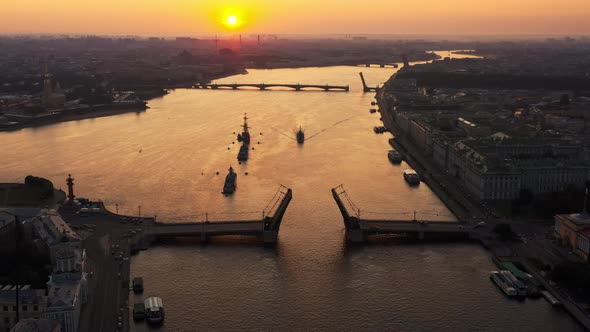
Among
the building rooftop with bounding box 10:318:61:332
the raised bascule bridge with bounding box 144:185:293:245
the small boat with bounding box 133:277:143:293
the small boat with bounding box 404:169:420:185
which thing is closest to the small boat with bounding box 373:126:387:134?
the small boat with bounding box 404:169:420:185

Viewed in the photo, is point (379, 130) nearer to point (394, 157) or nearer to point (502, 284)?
point (394, 157)

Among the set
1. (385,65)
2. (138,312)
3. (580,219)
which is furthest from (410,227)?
(385,65)

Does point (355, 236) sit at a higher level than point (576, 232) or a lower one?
lower

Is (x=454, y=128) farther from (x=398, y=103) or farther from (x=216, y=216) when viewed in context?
(x=216, y=216)

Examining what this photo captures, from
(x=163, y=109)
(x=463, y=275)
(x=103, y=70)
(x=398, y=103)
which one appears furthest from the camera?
(x=103, y=70)

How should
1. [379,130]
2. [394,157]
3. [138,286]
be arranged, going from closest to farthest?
[138,286] < [394,157] < [379,130]

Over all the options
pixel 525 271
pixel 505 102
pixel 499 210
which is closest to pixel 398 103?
pixel 505 102

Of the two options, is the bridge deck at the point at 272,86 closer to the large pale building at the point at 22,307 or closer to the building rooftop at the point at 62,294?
the building rooftop at the point at 62,294

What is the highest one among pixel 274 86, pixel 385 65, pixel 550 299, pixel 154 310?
pixel 385 65
